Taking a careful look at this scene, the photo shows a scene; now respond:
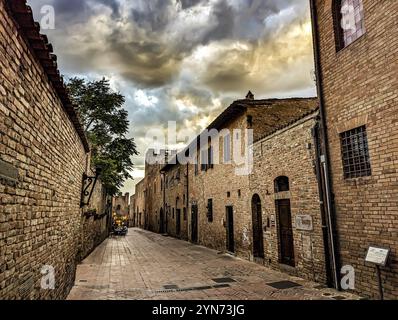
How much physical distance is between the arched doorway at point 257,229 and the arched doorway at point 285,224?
1373 mm

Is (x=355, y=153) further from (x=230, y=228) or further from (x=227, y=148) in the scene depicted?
(x=230, y=228)

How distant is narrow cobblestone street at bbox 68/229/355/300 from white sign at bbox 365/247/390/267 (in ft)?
3.83

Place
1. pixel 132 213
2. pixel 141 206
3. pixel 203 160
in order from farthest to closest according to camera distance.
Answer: pixel 132 213 < pixel 141 206 < pixel 203 160

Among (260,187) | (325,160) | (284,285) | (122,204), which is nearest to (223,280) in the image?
(284,285)

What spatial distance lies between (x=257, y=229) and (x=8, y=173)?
31.1 ft

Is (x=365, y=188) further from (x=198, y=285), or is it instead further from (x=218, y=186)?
(x=218, y=186)

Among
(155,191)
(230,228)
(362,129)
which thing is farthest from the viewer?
(155,191)

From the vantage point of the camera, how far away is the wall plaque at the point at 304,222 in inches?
308

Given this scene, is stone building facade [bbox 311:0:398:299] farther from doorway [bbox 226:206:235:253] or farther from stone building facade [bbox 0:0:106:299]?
doorway [bbox 226:206:235:253]

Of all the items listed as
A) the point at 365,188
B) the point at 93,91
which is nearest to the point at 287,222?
the point at 365,188

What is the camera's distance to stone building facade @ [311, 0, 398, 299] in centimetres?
564

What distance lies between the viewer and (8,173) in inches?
110

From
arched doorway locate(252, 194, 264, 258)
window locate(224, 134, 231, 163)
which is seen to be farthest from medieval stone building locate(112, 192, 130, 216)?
arched doorway locate(252, 194, 264, 258)

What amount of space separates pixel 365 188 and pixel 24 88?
20.7 ft
